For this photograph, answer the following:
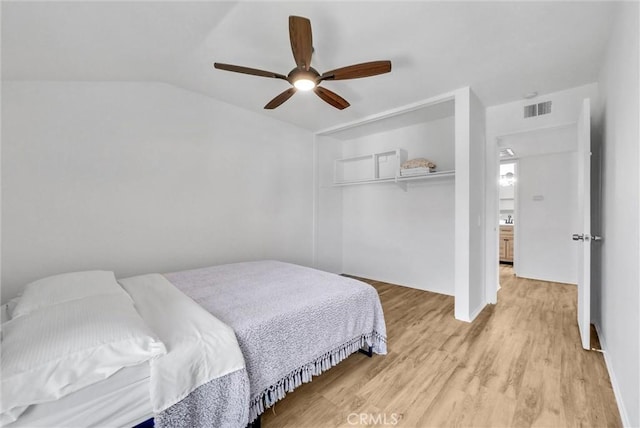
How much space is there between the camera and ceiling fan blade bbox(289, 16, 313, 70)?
147 cm

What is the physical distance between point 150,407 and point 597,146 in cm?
391

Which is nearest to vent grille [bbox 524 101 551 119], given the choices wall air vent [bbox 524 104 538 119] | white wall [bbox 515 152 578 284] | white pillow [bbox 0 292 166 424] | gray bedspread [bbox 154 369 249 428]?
wall air vent [bbox 524 104 538 119]

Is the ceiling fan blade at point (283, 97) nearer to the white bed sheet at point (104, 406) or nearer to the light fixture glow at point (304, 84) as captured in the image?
the light fixture glow at point (304, 84)

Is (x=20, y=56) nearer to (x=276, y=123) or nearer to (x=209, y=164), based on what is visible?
(x=209, y=164)

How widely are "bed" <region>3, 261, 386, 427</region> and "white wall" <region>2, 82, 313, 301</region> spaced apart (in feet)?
2.13

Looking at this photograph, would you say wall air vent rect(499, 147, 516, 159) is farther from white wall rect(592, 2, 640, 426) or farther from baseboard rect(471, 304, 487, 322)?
baseboard rect(471, 304, 487, 322)

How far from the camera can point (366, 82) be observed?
2.67 metres

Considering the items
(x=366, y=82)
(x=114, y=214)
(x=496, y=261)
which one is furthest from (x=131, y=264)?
(x=496, y=261)

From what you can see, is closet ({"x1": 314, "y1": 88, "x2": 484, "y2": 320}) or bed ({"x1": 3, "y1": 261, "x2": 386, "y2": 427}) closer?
bed ({"x1": 3, "y1": 261, "x2": 386, "y2": 427})

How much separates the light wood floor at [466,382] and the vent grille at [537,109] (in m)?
2.24

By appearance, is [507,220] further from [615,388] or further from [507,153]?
[615,388]

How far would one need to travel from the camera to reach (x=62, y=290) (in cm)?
153

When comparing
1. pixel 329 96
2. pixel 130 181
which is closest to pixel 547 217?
pixel 329 96

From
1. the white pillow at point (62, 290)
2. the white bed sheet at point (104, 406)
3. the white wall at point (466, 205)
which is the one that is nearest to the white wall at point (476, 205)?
the white wall at point (466, 205)
